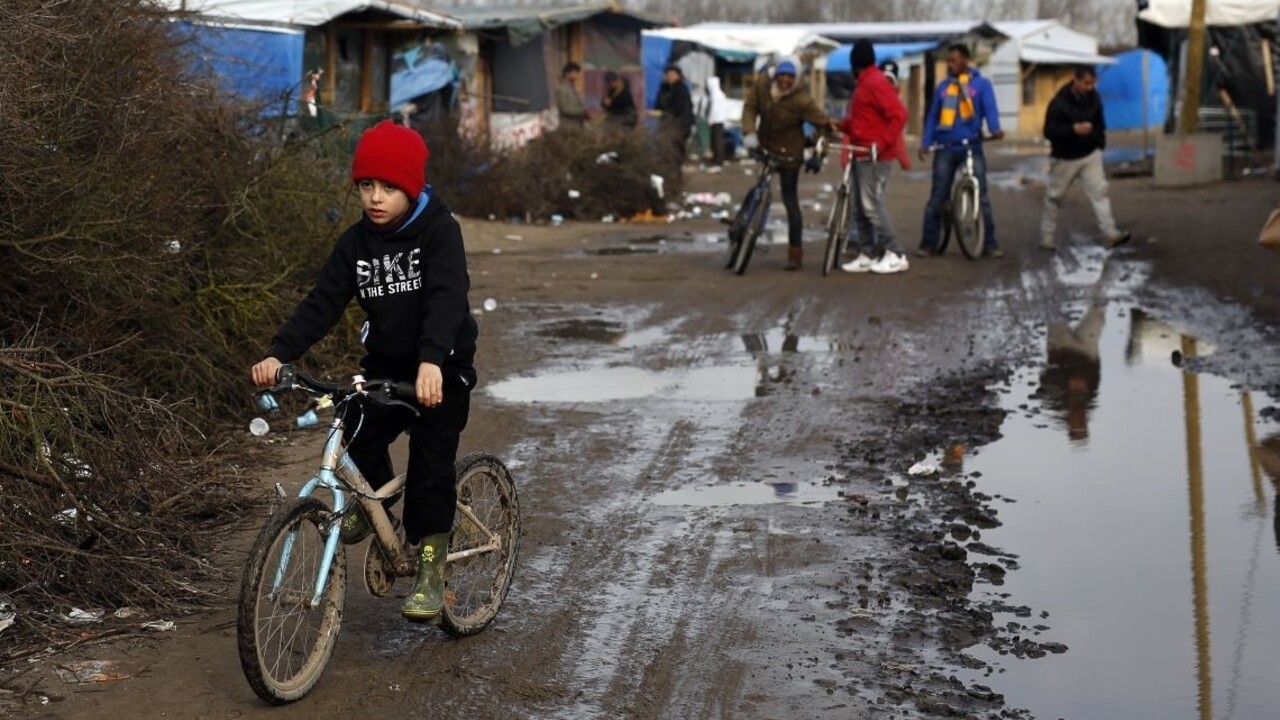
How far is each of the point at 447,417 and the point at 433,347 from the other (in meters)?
0.37

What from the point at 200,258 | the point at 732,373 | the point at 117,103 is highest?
the point at 117,103

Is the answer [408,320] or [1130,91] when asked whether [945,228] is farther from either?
[1130,91]

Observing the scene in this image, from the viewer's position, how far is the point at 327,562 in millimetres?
5109

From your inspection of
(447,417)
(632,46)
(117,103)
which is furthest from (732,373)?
(632,46)

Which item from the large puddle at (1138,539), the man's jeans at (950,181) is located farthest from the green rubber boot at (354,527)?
the man's jeans at (950,181)

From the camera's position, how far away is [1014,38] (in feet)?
208

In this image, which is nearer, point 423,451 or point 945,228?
point 423,451

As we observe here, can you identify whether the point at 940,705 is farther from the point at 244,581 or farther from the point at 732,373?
the point at 732,373

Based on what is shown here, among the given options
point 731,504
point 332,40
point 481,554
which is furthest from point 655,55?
point 481,554

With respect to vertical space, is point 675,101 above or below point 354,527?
above

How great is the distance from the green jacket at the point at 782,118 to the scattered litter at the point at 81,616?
36.2 feet

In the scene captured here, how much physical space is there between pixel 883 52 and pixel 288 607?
52.7 meters

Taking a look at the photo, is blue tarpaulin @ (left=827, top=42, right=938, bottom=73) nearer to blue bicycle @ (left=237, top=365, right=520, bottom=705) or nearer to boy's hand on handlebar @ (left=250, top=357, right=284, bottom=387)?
blue bicycle @ (left=237, top=365, right=520, bottom=705)

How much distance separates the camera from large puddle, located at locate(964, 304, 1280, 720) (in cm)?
530
